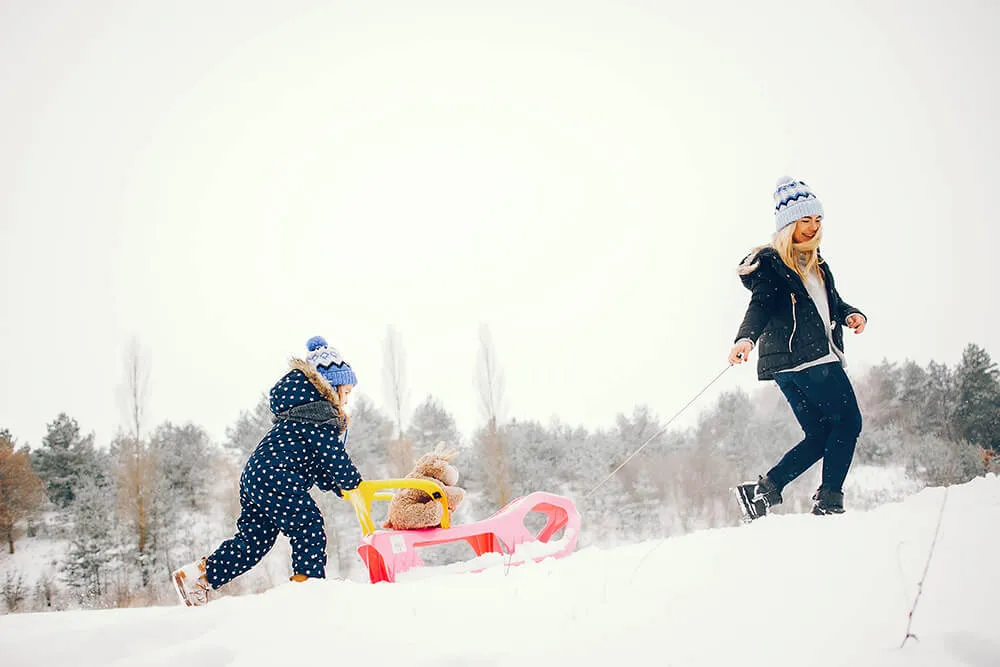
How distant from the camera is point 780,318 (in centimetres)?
338

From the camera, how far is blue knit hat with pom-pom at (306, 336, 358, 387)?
3.47 meters

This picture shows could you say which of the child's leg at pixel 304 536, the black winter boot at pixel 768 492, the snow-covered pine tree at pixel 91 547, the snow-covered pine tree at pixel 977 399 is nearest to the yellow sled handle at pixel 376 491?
the child's leg at pixel 304 536

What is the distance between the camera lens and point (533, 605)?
176 cm

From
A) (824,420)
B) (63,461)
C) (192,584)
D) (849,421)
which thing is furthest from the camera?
(63,461)

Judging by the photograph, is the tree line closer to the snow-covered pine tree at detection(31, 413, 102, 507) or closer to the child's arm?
the snow-covered pine tree at detection(31, 413, 102, 507)

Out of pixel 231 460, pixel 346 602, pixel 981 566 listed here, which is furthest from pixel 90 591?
pixel 981 566

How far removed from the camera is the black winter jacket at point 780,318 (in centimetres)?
329

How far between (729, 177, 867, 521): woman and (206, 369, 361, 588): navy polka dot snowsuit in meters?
2.33

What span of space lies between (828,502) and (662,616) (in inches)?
87.2

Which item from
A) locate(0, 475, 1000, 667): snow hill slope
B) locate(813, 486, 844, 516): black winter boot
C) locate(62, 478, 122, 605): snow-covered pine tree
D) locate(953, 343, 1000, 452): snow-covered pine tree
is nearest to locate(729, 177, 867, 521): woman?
locate(813, 486, 844, 516): black winter boot

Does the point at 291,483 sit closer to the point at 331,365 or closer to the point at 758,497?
the point at 331,365

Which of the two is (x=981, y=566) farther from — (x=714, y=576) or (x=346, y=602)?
(x=346, y=602)

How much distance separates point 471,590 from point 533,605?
0.46 m

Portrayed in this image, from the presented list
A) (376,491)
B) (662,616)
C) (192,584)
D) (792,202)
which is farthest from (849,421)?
(192,584)
